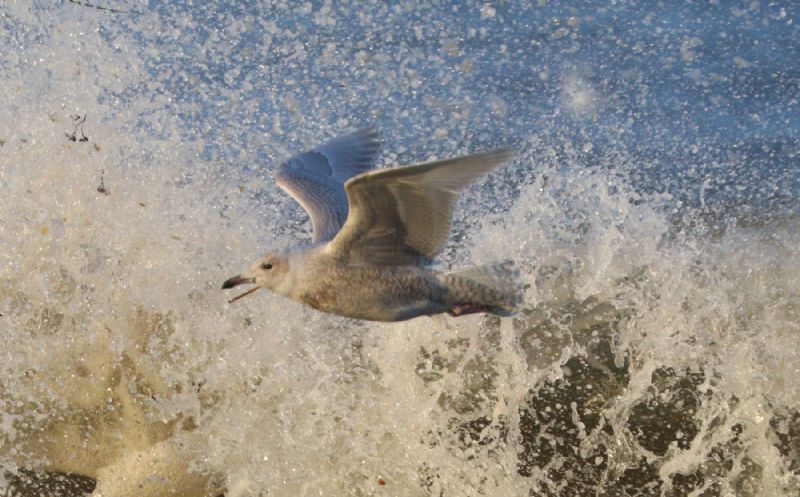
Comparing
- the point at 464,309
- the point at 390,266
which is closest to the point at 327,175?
the point at 390,266

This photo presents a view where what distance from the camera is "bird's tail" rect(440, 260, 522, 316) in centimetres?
338

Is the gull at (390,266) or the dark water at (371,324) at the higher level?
the gull at (390,266)

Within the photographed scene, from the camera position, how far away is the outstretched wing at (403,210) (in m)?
2.89

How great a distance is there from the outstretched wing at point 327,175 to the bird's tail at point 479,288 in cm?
51

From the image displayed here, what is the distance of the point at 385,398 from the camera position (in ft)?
15.1

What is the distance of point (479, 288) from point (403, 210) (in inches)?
16.7

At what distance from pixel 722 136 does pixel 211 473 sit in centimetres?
359

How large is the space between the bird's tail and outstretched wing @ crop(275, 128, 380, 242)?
51 cm

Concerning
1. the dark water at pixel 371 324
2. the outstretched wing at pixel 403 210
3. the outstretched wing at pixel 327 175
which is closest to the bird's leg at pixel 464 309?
the outstretched wing at pixel 403 210

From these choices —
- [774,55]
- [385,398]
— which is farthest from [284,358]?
[774,55]

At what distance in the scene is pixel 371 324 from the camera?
15.5ft

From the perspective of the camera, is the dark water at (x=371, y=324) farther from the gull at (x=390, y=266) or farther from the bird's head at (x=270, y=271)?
the bird's head at (x=270, y=271)

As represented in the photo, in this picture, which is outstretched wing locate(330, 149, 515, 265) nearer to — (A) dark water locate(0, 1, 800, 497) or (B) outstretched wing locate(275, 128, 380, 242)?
(B) outstretched wing locate(275, 128, 380, 242)

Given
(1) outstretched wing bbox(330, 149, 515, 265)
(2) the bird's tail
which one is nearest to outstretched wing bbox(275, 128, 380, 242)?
(1) outstretched wing bbox(330, 149, 515, 265)
